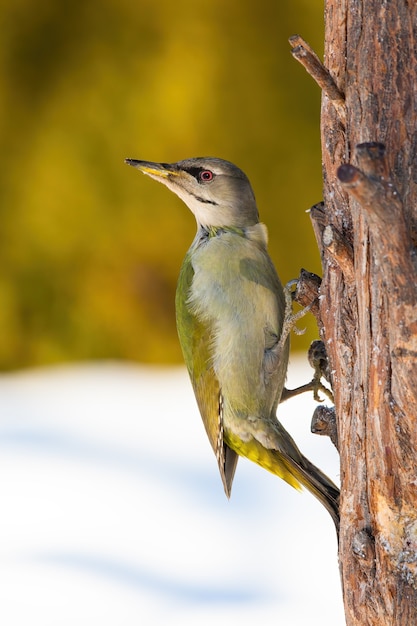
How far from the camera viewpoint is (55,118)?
7.64 metres

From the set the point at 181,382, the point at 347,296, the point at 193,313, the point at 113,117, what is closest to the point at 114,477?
the point at 181,382

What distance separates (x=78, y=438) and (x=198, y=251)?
333 centimetres

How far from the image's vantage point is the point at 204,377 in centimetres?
365

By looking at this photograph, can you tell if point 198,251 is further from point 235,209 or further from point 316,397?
point 316,397

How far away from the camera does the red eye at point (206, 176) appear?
3.70 meters

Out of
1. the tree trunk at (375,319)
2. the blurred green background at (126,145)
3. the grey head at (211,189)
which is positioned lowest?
the tree trunk at (375,319)

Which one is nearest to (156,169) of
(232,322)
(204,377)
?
(232,322)

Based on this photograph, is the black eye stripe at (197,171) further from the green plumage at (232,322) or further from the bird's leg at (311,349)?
the bird's leg at (311,349)

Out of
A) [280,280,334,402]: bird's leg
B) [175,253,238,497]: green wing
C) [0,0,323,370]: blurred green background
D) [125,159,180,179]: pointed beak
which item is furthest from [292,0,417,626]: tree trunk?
[0,0,323,370]: blurred green background

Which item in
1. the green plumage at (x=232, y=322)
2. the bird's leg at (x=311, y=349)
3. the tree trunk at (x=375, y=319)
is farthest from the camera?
the green plumage at (x=232, y=322)

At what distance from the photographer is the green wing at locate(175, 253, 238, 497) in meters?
3.60

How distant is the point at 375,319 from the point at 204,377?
1.36 meters

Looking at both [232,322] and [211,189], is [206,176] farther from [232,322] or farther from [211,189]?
[232,322]

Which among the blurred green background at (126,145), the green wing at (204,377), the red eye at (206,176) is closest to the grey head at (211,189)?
the red eye at (206,176)
